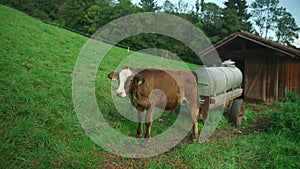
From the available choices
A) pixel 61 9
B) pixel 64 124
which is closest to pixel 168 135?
pixel 64 124

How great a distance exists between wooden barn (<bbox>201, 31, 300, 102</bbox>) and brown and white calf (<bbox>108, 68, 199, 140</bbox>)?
6.63m

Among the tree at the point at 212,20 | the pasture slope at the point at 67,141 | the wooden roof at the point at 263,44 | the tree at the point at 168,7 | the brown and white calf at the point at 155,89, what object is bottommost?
the pasture slope at the point at 67,141

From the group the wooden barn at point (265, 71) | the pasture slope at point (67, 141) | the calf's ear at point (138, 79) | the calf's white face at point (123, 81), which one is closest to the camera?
the pasture slope at point (67, 141)

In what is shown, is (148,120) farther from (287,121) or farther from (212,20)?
(212,20)

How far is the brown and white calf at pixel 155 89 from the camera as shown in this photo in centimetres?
383

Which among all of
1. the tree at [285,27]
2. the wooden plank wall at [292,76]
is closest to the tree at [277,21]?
the tree at [285,27]

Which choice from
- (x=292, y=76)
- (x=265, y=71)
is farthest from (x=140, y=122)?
(x=292, y=76)

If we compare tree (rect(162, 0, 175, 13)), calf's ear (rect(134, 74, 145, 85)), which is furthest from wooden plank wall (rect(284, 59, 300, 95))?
tree (rect(162, 0, 175, 13))

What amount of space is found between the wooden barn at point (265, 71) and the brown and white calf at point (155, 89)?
663cm

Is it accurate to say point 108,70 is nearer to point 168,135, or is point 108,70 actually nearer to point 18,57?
point 18,57

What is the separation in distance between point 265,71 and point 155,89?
8.36 meters

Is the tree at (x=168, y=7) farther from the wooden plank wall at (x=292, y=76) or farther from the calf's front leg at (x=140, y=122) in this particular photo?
the calf's front leg at (x=140, y=122)

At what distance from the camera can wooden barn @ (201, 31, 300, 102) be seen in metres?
9.77

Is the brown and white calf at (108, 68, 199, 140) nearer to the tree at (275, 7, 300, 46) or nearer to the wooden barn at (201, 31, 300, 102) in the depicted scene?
the wooden barn at (201, 31, 300, 102)
